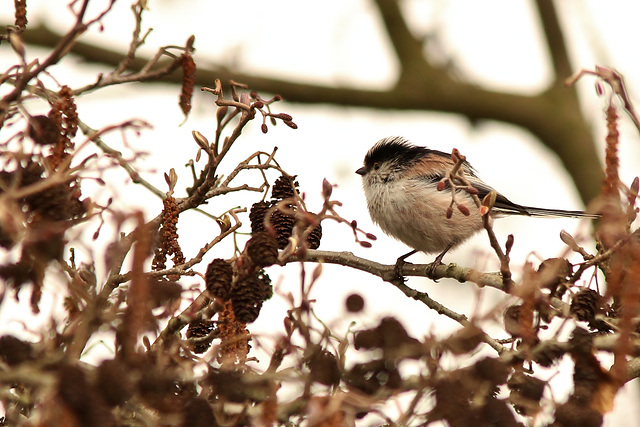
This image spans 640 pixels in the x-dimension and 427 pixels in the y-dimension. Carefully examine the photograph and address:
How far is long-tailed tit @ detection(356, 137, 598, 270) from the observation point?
5.82 m

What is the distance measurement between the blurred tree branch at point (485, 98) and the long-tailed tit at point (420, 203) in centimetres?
357

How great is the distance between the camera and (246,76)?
9414mm

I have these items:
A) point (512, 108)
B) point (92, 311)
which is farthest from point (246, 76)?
point (92, 311)

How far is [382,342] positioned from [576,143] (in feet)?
29.2

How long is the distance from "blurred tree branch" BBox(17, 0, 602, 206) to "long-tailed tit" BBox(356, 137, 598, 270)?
357cm

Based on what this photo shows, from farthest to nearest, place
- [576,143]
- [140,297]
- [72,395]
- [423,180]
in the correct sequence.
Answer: [576,143] < [423,180] < [140,297] < [72,395]

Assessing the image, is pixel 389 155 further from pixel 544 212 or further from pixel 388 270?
pixel 388 270

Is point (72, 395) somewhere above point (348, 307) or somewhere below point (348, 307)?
below

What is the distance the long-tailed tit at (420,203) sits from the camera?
5.82 metres

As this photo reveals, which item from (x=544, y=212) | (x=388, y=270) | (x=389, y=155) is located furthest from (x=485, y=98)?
(x=388, y=270)

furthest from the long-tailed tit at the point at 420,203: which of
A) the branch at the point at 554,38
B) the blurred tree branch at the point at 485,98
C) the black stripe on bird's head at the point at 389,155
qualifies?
the branch at the point at 554,38

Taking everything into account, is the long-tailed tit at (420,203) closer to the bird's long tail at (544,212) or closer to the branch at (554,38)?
the bird's long tail at (544,212)

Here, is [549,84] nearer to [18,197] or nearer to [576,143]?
[576,143]

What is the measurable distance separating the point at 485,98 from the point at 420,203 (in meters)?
5.05
